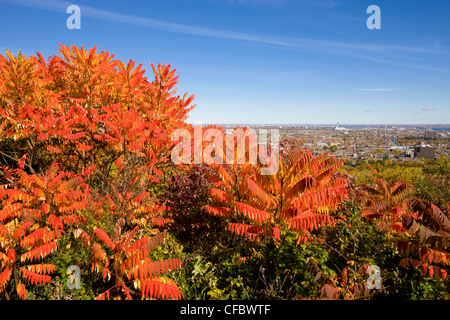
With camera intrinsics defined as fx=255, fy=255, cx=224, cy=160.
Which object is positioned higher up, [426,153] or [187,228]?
[426,153]

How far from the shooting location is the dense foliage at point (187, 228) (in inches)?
156

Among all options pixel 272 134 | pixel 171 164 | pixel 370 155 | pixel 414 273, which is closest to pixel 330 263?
pixel 414 273

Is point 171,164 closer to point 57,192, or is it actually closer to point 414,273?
point 57,192

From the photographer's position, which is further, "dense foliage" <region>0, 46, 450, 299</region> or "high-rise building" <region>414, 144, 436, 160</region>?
"high-rise building" <region>414, 144, 436, 160</region>

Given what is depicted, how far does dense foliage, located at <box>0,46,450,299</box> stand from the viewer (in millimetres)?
3961

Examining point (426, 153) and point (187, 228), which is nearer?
point (187, 228)

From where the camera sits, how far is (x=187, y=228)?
5.93 metres

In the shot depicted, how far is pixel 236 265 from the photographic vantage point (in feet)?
16.6

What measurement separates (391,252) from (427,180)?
10.3 meters

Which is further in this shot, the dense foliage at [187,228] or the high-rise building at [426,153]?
the high-rise building at [426,153]
